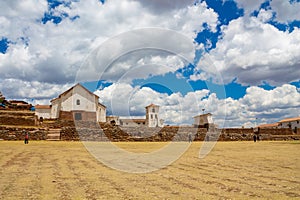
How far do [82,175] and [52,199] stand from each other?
3083 millimetres

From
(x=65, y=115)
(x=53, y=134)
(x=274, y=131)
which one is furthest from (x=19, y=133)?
(x=274, y=131)

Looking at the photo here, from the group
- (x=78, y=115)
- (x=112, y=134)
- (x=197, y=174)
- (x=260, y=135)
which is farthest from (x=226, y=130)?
(x=197, y=174)

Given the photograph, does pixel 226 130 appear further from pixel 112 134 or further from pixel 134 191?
pixel 134 191

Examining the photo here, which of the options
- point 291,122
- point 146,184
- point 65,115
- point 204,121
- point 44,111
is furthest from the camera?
point 291,122

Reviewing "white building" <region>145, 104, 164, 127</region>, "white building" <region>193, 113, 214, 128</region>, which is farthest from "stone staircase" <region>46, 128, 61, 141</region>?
"white building" <region>145, 104, 164, 127</region>

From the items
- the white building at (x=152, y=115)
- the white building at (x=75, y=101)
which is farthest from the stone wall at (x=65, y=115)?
the white building at (x=152, y=115)

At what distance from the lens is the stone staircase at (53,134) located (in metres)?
31.5

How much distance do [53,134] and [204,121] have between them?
28723 millimetres

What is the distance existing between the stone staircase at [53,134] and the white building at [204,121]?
2374cm

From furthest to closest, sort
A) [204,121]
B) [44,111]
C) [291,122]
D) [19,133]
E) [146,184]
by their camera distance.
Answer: [291,122] → [44,111] → [204,121] → [19,133] → [146,184]

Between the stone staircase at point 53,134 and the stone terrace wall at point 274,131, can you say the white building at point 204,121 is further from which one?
the stone staircase at point 53,134

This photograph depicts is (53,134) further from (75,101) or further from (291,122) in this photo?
(291,122)

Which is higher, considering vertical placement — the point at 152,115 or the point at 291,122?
the point at 152,115

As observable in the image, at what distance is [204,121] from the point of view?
2060 inches
